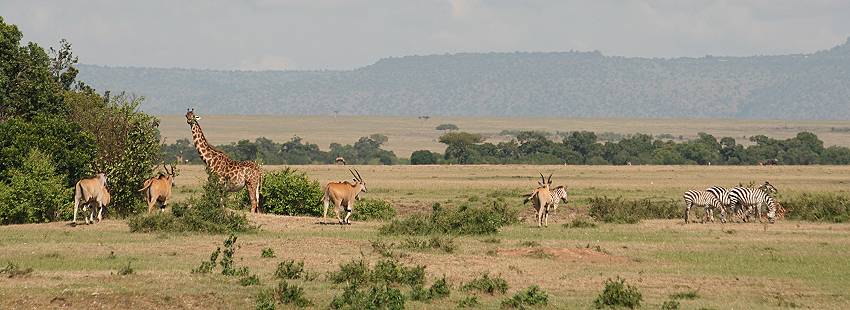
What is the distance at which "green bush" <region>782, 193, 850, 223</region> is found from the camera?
107 ft

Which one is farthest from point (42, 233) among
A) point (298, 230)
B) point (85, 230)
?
point (298, 230)

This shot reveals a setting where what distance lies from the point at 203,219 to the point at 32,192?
3859 mm

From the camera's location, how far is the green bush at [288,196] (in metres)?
30.9

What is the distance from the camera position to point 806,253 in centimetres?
2353

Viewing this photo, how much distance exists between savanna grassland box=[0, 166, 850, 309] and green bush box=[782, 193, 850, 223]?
1.41 metres

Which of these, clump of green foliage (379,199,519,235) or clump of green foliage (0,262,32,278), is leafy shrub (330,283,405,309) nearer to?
clump of green foliage (0,262,32,278)

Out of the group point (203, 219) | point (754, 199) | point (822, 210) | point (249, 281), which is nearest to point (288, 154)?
point (822, 210)

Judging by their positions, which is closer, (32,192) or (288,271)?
(288,271)

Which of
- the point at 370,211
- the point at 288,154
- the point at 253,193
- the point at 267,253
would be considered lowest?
the point at 267,253

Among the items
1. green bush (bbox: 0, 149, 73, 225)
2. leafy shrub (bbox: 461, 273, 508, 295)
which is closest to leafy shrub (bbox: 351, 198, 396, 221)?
green bush (bbox: 0, 149, 73, 225)

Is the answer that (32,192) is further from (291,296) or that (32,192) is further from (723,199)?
(723,199)

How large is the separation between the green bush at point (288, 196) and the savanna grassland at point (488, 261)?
7.16ft

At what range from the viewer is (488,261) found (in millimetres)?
21016

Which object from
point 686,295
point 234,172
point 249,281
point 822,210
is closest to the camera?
point 249,281
